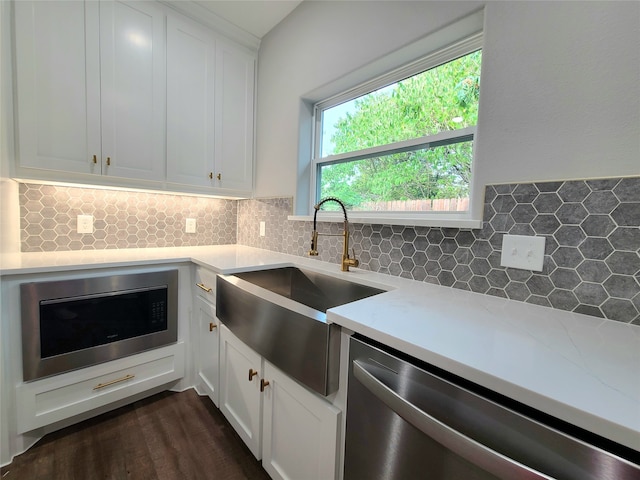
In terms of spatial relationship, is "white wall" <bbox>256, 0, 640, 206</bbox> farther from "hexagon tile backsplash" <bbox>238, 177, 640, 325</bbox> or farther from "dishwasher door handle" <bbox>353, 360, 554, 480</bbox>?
"dishwasher door handle" <bbox>353, 360, 554, 480</bbox>

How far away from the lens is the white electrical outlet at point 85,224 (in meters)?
1.67

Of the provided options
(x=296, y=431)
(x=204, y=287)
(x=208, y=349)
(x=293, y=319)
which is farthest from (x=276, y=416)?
(x=204, y=287)

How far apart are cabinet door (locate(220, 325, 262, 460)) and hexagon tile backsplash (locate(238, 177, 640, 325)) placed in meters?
0.81

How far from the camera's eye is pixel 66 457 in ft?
4.05

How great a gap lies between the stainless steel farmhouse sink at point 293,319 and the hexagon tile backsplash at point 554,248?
32 cm

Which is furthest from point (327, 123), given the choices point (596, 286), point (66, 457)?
point (66, 457)

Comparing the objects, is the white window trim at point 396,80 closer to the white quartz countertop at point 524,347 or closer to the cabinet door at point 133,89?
the white quartz countertop at point 524,347

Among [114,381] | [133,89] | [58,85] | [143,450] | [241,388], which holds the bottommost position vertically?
[143,450]

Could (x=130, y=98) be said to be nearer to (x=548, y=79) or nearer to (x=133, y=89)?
(x=133, y=89)

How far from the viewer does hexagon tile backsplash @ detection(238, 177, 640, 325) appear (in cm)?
75

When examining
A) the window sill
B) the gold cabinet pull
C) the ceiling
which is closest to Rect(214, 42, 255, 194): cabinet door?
the ceiling

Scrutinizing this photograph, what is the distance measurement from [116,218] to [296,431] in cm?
180

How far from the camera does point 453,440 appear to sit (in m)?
0.48

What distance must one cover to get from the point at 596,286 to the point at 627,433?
2.10ft
